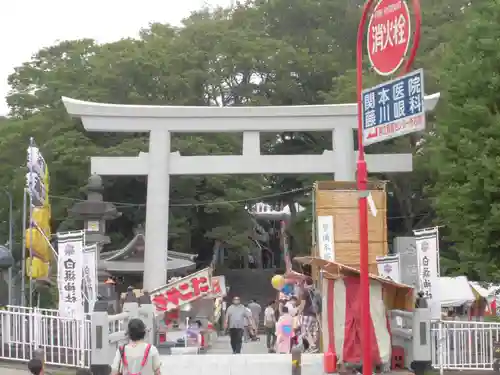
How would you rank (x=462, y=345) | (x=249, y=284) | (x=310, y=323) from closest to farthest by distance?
(x=462, y=345), (x=310, y=323), (x=249, y=284)

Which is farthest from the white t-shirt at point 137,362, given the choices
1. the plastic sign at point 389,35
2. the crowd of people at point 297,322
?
the crowd of people at point 297,322

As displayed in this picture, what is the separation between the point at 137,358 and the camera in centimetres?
784

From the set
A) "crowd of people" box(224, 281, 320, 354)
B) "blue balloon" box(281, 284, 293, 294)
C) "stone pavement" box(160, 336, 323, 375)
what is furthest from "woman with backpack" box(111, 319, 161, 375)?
"blue balloon" box(281, 284, 293, 294)

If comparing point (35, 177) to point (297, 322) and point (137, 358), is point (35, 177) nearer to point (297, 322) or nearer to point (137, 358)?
point (297, 322)

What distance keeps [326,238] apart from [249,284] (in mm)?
21791

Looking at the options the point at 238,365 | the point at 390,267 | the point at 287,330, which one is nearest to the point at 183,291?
the point at 287,330

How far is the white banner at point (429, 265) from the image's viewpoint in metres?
17.2

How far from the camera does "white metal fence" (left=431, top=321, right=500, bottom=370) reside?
15102 mm

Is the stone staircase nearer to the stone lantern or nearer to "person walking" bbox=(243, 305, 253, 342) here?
the stone lantern

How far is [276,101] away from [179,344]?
20070mm

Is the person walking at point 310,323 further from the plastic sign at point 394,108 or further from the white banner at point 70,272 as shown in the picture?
the plastic sign at point 394,108

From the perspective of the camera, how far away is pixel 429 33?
118ft

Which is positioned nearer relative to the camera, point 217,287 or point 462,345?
point 462,345

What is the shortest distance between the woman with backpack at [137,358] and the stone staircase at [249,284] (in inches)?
1254
